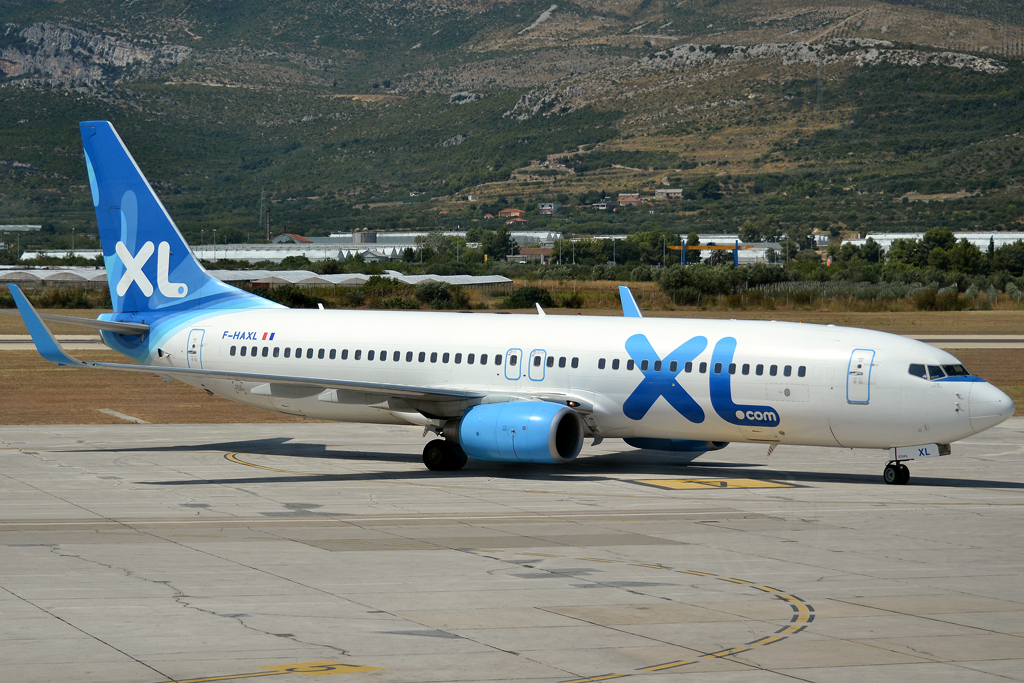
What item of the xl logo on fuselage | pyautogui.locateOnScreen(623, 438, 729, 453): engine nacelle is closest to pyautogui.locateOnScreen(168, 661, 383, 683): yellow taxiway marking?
the xl logo on fuselage

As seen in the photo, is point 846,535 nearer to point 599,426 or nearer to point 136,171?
point 599,426

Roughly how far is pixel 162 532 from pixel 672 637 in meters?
11.2

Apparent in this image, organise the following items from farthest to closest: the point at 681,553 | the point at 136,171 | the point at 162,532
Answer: the point at 136,171 < the point at 162,532 < the point at 681,553

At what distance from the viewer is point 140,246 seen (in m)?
37.6

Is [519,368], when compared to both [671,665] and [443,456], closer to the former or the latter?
[443,456]

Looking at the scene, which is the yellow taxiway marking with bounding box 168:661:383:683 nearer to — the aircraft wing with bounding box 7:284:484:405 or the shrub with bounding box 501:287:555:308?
the aircraft wing with bounding box 7:284:484:405

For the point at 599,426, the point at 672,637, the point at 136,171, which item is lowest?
the point at 672,637

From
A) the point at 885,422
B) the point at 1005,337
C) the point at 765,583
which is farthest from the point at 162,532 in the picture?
the point at 1005,337

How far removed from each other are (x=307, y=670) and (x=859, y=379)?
1802 centimetres

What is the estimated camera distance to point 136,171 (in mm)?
37594

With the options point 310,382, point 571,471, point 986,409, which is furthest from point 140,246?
point 986,409

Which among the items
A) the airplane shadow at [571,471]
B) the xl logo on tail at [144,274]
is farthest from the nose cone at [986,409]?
the xl logo on tail at [144,274]

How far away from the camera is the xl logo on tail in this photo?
3741 cm

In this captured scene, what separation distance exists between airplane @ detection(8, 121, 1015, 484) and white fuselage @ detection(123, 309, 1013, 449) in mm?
44
